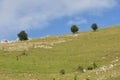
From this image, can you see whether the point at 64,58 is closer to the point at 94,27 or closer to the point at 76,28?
the point at 94,27

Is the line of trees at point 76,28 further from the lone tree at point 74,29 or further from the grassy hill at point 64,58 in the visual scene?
the grassy hill at point 64,58

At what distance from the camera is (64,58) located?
231ft

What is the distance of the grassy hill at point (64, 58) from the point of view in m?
53.6

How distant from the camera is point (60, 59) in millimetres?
69375

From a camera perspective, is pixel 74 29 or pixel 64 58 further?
→ pixel 74 29

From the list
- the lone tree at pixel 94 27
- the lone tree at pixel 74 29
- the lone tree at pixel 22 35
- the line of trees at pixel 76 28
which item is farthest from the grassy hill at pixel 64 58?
the lone tree at pixel 74 29

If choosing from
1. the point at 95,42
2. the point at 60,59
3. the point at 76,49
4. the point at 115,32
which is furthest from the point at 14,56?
the point at 115,32

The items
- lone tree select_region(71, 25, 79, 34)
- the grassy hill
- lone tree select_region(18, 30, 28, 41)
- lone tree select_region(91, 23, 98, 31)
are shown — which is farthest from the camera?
lone tree select_region(71, 25, 79, 34)

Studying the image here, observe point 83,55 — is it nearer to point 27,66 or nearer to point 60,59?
point 60,59

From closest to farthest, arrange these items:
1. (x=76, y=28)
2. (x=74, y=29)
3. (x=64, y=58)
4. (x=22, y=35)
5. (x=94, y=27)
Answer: (x=64, y=58) < (x=22, y=35) < (x=94, y=27) < (x=74, y=29) < (x=76, y=28)

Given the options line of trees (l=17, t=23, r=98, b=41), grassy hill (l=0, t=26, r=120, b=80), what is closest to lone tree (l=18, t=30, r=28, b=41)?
line of trees (l=17, t=23, r=98, b=41)

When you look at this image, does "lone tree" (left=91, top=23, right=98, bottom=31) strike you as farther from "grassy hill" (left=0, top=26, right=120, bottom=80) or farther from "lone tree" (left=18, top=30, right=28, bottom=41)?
"lone tree" (left=18, top=30, right=28, bottom=41)

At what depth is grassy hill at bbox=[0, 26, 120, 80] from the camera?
53.6 metres

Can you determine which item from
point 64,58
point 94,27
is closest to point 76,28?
point 94,27
